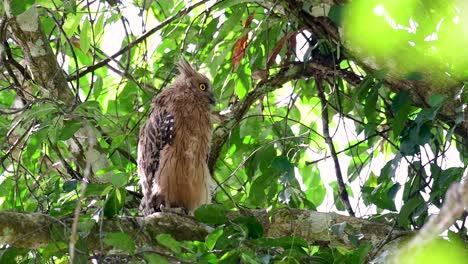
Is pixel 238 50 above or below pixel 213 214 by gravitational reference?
above

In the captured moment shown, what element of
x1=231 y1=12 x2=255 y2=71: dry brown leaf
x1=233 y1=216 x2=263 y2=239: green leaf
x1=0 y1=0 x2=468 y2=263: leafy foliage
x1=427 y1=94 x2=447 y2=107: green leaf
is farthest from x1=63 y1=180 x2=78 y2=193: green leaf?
x1=427 y1=94 x2=447 y2=107: green leaf

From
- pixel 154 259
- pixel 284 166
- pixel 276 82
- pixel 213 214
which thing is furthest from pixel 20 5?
pixel 276 82

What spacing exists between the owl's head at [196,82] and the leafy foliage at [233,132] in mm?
81

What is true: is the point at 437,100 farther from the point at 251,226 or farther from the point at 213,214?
the point at 213,214

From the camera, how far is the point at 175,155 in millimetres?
5633

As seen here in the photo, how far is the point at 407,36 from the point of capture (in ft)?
13.9

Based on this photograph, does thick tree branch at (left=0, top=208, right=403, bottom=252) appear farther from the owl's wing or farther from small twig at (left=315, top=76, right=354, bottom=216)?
the owl's wing

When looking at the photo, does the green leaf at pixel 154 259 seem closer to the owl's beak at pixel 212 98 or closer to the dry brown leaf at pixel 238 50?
the dry brown leaf at pixel 238 50

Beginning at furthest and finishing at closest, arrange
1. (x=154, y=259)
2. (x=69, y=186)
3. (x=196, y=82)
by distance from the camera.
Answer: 1. (x=196, y=82)
2. (x=69, y=186)
3. (x=154, y=259)

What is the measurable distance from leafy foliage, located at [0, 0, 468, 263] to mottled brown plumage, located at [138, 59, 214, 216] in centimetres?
13

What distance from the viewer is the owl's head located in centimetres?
610

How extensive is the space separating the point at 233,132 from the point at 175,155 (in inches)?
17.7

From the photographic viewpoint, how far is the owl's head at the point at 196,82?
6.10 meters

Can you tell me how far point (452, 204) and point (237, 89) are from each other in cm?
409
